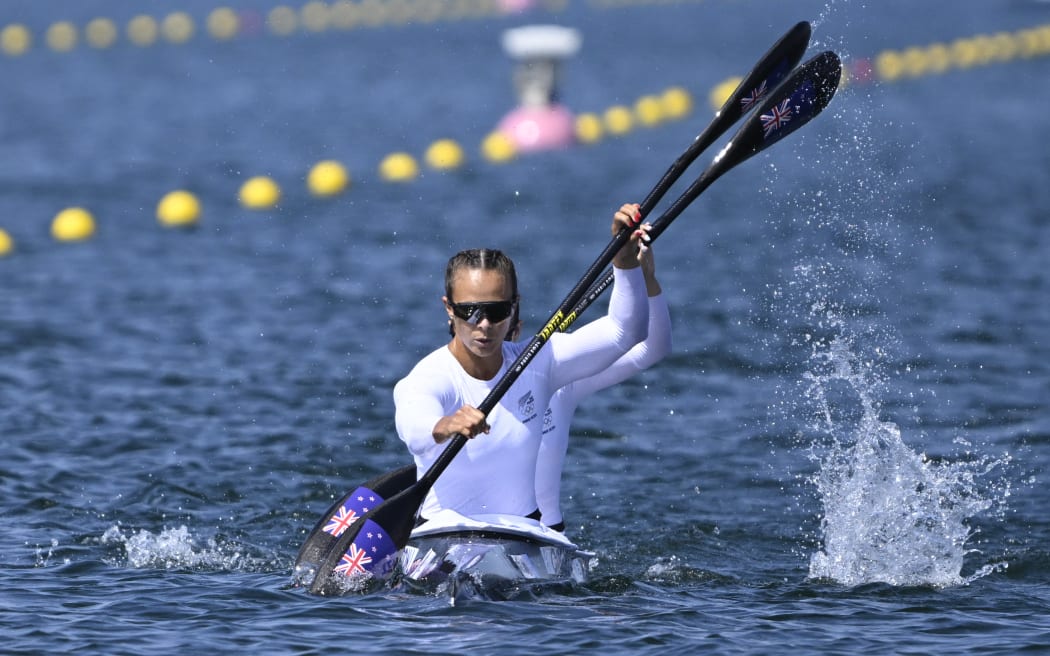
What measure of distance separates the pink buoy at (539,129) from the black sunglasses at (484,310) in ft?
63.3

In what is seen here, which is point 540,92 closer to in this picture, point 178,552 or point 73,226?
point 73,226

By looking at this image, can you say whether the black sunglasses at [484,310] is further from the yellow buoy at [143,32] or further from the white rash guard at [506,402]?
the yellow buoy at [143,32]

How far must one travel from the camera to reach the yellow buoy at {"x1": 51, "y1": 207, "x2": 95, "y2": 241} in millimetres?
19672

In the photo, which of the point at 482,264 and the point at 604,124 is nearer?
the point at 482,264

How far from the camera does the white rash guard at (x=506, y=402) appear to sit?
7.69 meters

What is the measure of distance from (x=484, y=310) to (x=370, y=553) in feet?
4.23

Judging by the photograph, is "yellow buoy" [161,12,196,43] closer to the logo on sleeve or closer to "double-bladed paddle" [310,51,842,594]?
"double-bladed paddle" [310,51,842,594]

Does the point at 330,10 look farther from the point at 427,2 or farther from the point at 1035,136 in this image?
the point at 1035,136

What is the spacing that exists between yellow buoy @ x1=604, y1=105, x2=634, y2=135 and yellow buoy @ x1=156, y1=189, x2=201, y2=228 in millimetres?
10440

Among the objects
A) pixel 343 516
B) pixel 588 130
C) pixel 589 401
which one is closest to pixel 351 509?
pixel 343 516

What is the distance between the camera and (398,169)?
24156 mm

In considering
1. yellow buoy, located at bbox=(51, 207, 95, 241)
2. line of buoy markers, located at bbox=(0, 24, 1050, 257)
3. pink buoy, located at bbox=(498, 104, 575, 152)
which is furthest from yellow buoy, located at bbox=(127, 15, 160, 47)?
yellow buoy, located at bbox=(51, 207, 95, 241)

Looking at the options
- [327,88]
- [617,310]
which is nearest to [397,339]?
[617,310]

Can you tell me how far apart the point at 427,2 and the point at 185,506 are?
49.1 m
